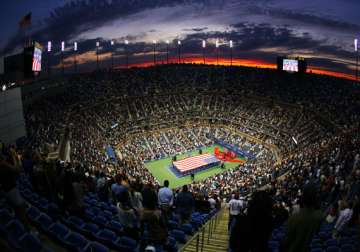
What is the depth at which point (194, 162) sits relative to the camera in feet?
136

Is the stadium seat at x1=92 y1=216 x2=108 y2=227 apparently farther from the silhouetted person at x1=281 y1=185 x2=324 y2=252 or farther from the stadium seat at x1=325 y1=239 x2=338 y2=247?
the silhouetted person at x1=281 y1=185 x2=324 y2=252

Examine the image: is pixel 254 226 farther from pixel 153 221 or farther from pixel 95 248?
pixel 95 248

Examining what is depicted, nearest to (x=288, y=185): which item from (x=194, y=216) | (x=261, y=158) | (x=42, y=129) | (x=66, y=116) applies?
(x=194, y=216)

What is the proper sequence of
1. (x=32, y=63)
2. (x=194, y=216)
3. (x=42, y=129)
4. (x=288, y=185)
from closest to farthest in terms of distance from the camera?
(x=194, y=216) → (x=288, y=185) → (x=32, y=63) → (x=42, y=129)

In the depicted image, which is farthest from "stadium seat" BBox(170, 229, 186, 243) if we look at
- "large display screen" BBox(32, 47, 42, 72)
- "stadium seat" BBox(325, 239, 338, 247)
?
"large display screen" BBox(32, 47, 42, 72)

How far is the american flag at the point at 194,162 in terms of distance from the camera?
132 ft

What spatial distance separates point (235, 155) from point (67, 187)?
37247mm

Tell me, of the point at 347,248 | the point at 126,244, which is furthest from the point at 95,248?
the point at 347,248

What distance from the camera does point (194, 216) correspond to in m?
13.4

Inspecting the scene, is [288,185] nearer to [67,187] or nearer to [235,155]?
[67,187]

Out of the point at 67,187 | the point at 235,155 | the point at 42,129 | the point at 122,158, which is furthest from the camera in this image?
the point at 235,155

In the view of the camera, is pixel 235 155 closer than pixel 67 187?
No

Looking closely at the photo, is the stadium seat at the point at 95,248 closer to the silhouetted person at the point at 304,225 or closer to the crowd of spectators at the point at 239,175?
Answer: the crowd of spectators at the point at 239,175

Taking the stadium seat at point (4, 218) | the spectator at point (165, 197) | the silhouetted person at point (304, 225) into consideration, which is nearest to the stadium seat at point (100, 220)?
the spectator at point (165, 197)
